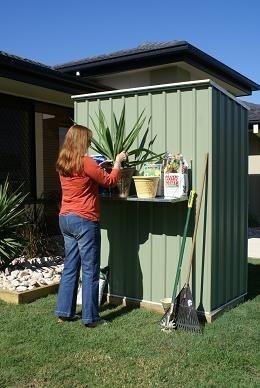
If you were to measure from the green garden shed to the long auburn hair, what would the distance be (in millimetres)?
709

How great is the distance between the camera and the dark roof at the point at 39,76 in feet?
22.2

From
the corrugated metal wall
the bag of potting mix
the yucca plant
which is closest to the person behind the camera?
the bag of potting mix

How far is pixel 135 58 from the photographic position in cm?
995

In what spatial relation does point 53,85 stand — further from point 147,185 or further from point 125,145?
point 147,185

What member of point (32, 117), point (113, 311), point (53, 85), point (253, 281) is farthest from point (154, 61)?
point (113, 311)

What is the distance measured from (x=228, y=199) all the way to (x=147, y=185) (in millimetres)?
997

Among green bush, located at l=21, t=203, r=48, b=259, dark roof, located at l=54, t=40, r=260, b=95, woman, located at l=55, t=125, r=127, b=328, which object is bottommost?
green bush, located at l=21, t=203, r=48, b=259

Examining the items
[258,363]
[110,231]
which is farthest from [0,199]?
[258,363]

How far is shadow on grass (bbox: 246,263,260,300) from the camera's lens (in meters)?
5.93

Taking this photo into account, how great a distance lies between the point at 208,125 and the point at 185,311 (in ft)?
5.69

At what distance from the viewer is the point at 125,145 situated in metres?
4.89

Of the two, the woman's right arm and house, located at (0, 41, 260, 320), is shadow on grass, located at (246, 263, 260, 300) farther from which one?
the woman's right arm

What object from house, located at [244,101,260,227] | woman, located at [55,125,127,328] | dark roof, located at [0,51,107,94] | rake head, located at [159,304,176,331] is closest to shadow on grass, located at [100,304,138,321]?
woman, located at [55,125,127,328]

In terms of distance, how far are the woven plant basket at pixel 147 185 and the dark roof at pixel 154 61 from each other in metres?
5.36
